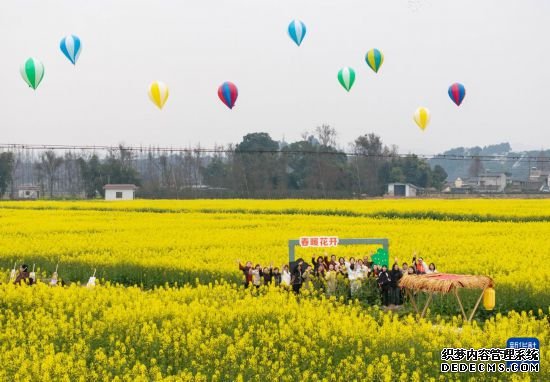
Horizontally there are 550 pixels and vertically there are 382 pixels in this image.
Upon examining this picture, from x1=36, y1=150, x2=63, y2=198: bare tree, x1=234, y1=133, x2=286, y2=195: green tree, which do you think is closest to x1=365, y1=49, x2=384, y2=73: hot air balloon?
x1=234, y1=133, x2=286, y2=195: green tree

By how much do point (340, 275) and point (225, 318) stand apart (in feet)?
19.8

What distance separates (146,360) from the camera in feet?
39.0

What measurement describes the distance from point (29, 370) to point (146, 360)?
5.68 feet

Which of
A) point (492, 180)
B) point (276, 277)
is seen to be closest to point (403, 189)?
point (492, 180)

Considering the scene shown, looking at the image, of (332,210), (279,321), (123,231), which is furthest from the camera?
(332,210)

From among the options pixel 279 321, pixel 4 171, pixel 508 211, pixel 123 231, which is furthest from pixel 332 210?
pixel 4 171

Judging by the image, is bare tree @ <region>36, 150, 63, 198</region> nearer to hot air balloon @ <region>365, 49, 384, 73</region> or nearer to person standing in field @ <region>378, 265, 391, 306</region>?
hot air balloon @ <region>365, 49, 384, 73</region>

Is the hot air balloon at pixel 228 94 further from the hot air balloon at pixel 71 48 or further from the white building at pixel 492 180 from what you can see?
the white building at pixel 492 180

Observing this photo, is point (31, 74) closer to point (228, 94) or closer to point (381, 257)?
point (228, 94)

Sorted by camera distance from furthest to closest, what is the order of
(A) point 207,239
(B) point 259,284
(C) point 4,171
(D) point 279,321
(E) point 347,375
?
(C) point 4,171, (A) point 207,239, (B) point 259,284, (D) point 279,321, (E) point 347,375

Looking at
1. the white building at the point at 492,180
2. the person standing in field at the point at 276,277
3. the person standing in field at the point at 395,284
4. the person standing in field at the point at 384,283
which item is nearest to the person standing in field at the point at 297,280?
the person standing in field at the point at 276,277

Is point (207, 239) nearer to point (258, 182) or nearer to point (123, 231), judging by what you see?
point (123, 231)

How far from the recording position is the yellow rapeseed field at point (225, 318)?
1095 centimetres

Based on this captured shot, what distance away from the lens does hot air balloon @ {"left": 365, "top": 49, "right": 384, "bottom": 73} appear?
5050 cm
